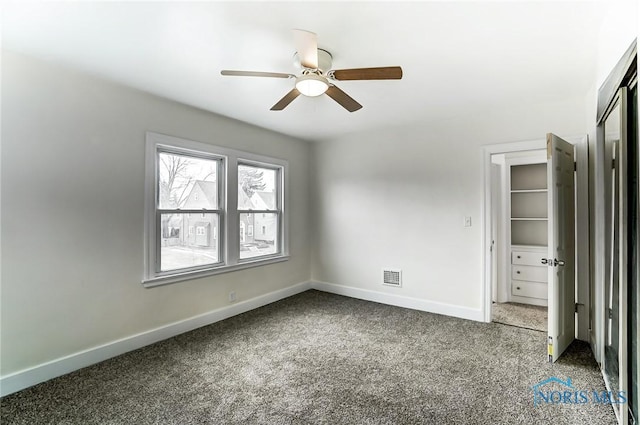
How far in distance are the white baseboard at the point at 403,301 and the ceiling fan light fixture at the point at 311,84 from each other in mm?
3029

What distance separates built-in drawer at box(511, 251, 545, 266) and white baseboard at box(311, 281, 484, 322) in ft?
4.43

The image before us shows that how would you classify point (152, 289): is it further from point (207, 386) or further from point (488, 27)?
point (488, 27)

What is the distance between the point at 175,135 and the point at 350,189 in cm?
251

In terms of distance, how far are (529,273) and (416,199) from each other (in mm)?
1970

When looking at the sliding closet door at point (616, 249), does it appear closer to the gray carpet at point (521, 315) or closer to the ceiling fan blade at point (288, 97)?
the gray carpet at point (521, 315)

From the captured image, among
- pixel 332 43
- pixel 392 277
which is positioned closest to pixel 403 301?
pixel 392 277

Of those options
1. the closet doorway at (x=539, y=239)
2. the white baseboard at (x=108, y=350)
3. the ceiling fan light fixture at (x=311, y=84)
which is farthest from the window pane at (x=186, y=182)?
the closet doorway at (x=539, y=239)

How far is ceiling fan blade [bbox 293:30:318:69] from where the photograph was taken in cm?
171

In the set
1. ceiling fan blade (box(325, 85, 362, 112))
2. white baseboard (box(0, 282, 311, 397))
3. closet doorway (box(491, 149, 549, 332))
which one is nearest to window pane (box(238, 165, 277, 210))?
white baseboard (box(0, 282, 311, 397))

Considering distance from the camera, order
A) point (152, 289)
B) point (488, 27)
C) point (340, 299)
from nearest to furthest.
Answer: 1. point (488, 27)
2. point (152, 289)
3. point (340, 299)

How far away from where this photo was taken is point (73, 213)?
2527 millimetres

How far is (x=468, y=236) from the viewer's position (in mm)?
3680

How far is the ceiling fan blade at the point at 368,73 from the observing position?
195 cm

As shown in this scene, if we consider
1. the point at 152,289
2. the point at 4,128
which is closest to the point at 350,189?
the point at 152,289
